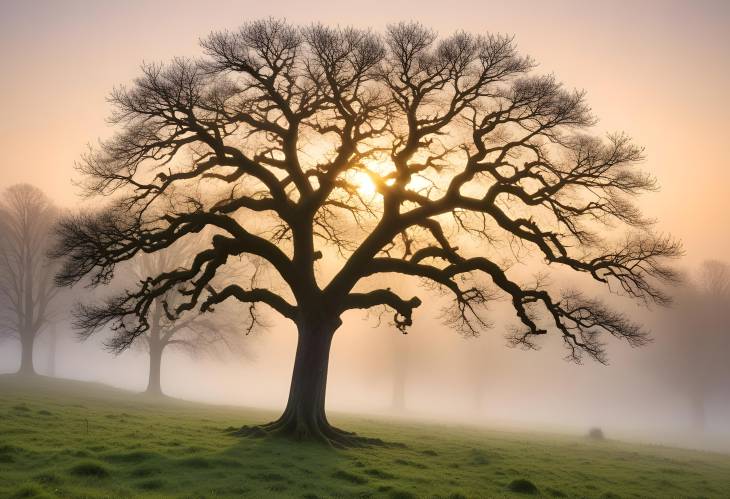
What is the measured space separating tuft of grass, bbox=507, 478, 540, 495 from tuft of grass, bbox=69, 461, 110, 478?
1039 centimetres

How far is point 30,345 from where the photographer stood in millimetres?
50281

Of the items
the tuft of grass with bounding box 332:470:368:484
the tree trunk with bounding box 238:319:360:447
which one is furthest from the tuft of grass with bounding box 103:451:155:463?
the tree trunk with bounding box 238:319:360:447

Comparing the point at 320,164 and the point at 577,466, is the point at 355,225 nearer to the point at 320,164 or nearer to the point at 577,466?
the point at 320,164

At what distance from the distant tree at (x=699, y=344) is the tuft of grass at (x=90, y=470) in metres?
63.3

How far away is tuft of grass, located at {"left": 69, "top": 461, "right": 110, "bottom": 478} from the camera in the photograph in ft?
42.8

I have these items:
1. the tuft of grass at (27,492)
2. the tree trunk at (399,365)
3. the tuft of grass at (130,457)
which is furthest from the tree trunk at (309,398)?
the tree trunk at (399,365)

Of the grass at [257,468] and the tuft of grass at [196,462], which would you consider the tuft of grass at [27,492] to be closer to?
the grass at [257,468]

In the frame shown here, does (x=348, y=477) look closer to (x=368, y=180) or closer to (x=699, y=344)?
(x=368, y=180)

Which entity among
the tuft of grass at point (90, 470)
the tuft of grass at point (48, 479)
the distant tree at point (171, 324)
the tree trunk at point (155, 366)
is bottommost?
the tuft of grass at point (48, 479)

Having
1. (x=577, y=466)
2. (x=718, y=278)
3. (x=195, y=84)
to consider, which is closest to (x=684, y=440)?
(x=718, y=278)

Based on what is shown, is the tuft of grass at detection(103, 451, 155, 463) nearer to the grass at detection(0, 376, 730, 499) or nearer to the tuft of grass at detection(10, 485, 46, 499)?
the grass at detection(0, 376, 730, 499)

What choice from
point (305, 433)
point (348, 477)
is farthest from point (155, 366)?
point (348, 477)

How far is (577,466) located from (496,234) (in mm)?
9345

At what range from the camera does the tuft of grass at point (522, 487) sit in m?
15.7
